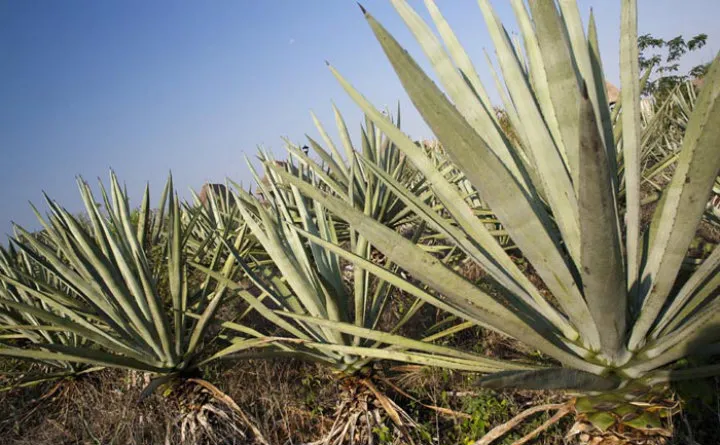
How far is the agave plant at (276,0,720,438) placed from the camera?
0.94 m

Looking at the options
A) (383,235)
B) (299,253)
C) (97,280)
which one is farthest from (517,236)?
(97,280)

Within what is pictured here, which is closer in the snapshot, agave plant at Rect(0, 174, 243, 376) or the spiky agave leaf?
the spiky agave leaf

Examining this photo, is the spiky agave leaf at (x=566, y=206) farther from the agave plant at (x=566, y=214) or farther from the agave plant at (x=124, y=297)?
the agave plant at (x=124, y=297)

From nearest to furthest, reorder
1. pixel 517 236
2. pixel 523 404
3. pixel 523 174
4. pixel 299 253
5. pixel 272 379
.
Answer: pixel 517 236, pixel 523 174, pixel 299 253, pixel 523 404, pixel 272 379

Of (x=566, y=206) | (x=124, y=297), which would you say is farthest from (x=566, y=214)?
(x=124, y=297)

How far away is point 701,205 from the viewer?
98 cm

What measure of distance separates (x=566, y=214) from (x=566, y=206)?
0.02m

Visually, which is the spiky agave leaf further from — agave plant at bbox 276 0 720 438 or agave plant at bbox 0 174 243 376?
agave plant at bbox 0 174 243 376

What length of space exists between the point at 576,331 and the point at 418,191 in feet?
9.54

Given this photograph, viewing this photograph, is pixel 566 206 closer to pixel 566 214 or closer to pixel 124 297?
pixel 566 214

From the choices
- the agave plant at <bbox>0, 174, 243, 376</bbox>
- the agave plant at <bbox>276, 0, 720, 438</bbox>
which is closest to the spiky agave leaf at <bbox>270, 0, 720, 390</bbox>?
the agave plant at <bbox>276, 0, 720, 438</bbox>

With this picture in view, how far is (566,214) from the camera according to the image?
1.20 m

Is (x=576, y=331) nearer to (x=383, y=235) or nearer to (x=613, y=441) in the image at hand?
(x=613, y=441)

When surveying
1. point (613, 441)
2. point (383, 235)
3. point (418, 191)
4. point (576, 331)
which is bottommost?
point (613, 441)
